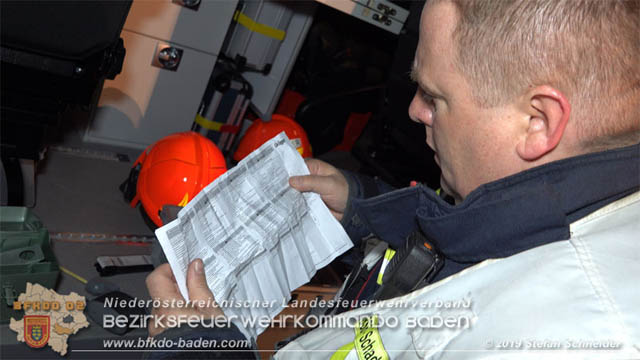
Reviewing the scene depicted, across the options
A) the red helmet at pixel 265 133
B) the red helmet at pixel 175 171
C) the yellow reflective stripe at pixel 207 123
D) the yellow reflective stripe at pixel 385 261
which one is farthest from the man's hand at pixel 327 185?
the yellow reflective stripe at pixel 207 123

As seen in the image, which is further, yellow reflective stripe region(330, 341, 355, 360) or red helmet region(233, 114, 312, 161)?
red helmet region(233, 114, 312, 161)

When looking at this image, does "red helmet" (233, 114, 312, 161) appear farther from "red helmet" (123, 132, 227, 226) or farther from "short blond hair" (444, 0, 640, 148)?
"short blond hair" (444, 0, 640, 148)

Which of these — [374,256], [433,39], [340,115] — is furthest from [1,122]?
[340,115]

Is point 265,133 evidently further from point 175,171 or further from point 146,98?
point 175,171

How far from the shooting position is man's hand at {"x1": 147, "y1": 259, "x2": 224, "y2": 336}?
84 cm

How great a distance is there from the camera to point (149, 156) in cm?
168

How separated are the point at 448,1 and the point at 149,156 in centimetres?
124

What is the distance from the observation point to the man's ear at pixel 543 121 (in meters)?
0.66

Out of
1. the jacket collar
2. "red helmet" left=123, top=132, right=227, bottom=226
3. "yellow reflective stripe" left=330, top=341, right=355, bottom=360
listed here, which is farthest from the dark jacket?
"red helmet" left=123, top=132, right=227, bottom=226

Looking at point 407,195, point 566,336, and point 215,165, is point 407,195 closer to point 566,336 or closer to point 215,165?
point 566,336

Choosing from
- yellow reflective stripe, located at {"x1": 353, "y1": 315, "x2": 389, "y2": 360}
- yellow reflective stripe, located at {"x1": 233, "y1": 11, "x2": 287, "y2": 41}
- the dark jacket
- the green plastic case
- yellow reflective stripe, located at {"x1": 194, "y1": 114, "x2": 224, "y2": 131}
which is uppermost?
the dark jacket

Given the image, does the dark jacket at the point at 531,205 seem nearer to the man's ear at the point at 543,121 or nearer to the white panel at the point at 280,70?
the man's ear at the point at 543,121

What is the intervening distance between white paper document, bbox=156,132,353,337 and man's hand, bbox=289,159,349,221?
0.07ft

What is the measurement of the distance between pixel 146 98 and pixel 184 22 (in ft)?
1.21
